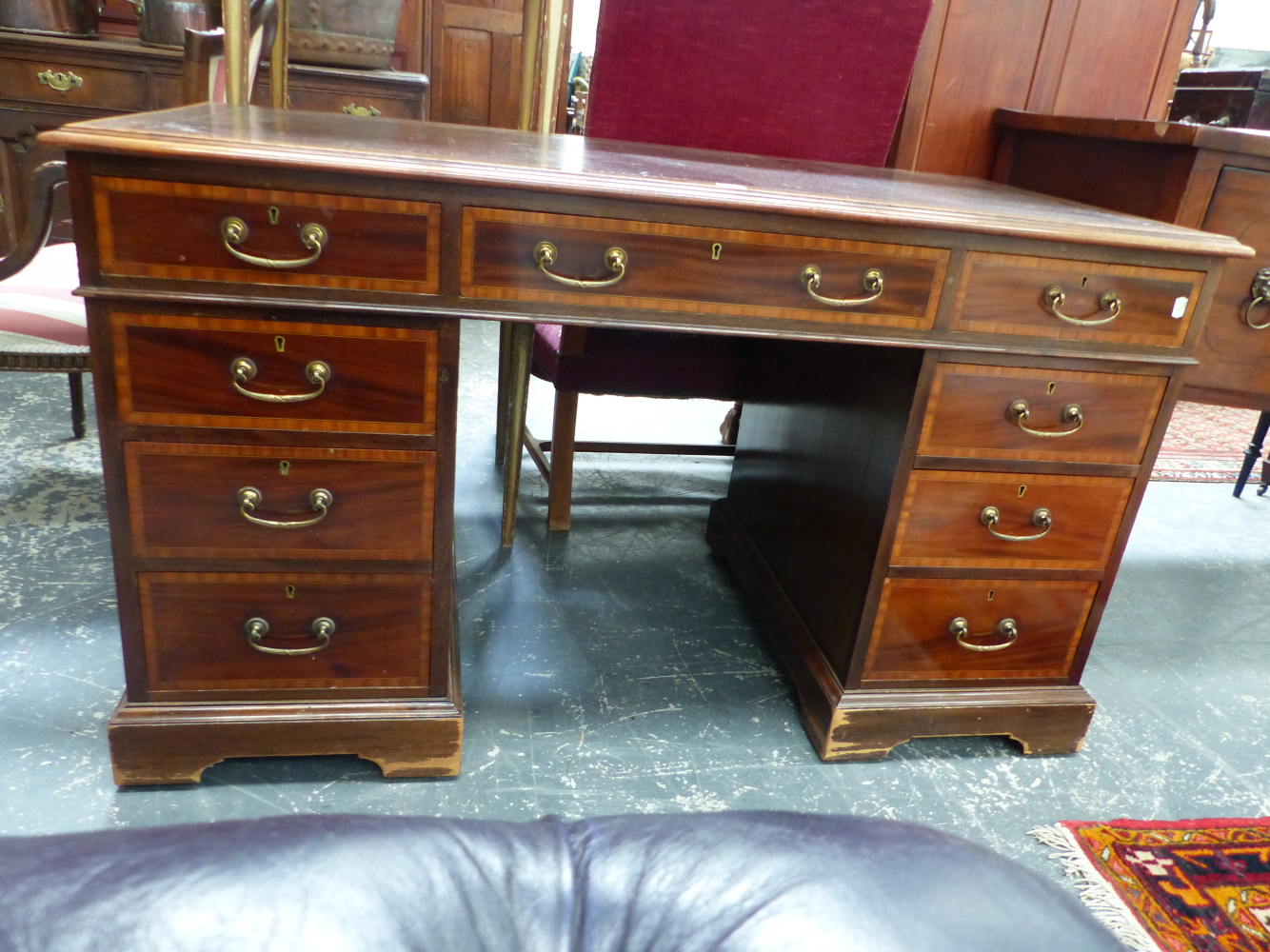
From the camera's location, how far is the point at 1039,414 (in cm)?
139

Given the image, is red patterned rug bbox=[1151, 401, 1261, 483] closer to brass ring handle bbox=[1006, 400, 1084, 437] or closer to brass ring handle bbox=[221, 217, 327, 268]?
brass ring handle bbox=[1006, 400, 1084, 437]

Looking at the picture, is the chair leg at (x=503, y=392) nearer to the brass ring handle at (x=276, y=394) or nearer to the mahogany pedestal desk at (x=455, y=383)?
the mahogany pedestal desk at (x=455, y=383)

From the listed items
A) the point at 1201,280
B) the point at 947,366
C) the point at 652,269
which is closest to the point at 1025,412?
the point at 947,366

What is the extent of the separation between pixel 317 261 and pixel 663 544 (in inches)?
50.4

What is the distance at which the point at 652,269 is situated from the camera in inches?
47.1

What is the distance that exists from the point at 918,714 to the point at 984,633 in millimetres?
178

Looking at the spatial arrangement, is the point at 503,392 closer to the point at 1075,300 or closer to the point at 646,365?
the point at 646,365

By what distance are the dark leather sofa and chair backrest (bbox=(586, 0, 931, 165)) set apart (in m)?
1.53

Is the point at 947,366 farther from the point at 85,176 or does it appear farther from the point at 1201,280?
the point at 85,176

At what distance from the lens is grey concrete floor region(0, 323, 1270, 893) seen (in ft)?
4.51

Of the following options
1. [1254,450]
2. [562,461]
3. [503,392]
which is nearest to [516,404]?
[562,461]

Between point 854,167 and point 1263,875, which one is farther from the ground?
point 854,167

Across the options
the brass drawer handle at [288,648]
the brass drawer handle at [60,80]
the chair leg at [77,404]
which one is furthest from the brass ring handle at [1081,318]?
the brass drawer handle at [60,80]

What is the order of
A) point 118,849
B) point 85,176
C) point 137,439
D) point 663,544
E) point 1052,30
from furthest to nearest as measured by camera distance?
point 663,544 → point 1052,30 → point 137,439 → point 85,176 → point 118,849
